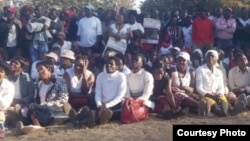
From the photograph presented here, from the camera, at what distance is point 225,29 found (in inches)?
498

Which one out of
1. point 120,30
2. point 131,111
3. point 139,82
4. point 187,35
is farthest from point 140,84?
point 187,35

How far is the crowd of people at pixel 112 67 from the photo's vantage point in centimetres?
877

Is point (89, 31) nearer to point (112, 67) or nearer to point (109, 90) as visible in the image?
point (112, 67)

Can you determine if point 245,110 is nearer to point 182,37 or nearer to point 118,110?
point 118,110

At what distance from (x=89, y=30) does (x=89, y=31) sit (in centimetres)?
3

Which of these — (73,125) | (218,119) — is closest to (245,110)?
(218,119)

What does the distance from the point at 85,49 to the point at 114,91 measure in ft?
11.1

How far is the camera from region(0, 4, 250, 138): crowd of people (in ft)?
28.8

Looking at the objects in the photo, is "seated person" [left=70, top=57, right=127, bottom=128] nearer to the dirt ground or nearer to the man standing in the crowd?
the dirt ground

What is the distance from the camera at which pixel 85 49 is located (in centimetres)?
1224

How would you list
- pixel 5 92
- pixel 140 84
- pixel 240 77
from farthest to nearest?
pixel 240 77, pixel 140 84, pixel 5 92

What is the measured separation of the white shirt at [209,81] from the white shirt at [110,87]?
5.44 ft

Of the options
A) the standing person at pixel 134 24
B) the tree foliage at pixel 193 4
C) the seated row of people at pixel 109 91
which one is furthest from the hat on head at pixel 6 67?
the tree foliage at pixel 193 4

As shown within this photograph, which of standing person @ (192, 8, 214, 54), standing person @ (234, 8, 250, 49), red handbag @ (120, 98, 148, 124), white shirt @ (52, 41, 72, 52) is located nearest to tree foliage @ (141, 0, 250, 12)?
standing person @ (234, 8, 250, 49)
